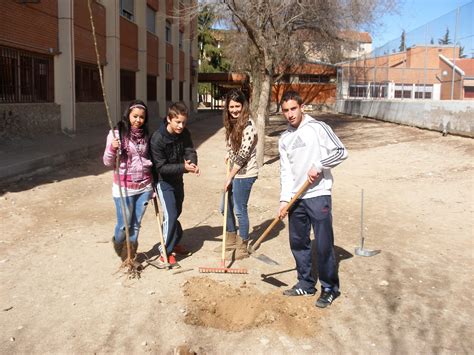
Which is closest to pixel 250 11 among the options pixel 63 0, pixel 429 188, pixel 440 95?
pixel 63 0

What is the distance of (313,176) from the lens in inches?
153

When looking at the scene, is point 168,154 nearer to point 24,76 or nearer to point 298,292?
point 298,292

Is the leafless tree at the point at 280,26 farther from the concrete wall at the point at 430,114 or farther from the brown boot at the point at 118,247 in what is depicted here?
the brown boot at the point at 118,247

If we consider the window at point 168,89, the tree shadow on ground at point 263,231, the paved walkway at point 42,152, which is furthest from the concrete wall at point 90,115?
the window at point 168,89

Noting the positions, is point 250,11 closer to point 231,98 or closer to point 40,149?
point 40,149

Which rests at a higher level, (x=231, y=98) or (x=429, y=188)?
(x=231, y=98)

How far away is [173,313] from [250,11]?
38.8 ft

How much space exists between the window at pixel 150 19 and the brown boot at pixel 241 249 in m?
23.6

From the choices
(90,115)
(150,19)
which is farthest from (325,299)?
(150,19)

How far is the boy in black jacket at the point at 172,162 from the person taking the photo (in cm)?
458

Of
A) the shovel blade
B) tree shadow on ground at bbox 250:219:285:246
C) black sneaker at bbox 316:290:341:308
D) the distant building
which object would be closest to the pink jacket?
black sneaker at bbox 316:290:341:308

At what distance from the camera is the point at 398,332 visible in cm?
369

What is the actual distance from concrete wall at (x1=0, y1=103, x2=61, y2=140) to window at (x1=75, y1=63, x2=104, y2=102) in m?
2.66

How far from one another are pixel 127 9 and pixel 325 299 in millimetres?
21977
